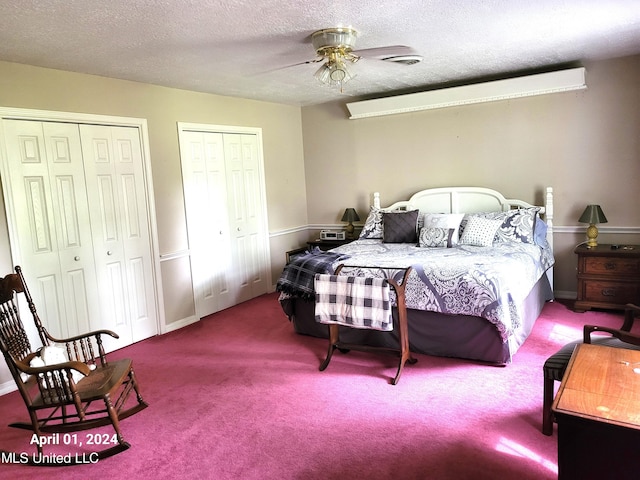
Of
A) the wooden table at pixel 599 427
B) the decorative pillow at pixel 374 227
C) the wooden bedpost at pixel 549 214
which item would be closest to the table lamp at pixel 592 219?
the wooden bedpost at pixel 549 214

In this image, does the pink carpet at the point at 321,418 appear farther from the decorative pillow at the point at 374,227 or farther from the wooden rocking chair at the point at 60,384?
the decorative pillow at the point at 374,227

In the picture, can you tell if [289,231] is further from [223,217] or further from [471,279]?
[471,279]

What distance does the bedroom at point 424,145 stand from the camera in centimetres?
422

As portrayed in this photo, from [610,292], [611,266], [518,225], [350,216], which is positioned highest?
[350,216]

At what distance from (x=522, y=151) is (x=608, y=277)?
1.56 meters

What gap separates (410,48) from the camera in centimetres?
362

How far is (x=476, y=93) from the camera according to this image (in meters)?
4.97

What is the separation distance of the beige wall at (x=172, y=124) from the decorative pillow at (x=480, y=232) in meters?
2.55

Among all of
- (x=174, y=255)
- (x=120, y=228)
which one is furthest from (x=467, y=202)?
(x=120, y=228)

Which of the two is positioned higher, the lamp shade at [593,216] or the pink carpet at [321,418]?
the lamp shade at [593,216]

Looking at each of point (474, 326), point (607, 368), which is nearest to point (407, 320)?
point (474, 326)

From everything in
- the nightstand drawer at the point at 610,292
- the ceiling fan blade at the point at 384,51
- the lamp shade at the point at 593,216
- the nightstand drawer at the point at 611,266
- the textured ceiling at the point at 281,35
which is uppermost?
the textured ceiling at the point at 281,35

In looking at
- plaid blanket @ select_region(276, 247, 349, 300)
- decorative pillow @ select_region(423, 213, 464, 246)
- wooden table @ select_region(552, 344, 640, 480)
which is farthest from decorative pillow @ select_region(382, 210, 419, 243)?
wooden table @ select_region(552, 344, 640, 480)

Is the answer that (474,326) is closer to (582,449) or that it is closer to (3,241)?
(582,449)
